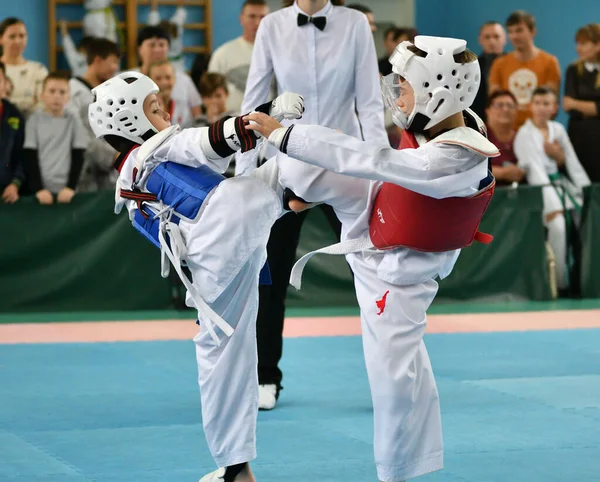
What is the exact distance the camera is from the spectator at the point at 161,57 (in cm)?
941

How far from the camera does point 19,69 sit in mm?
9305

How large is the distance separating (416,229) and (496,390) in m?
2.63

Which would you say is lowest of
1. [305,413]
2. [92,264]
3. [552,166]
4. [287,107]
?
[92,264]

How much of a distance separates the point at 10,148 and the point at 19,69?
1011 mm

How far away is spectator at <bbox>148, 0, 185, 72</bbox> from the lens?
41.6ft

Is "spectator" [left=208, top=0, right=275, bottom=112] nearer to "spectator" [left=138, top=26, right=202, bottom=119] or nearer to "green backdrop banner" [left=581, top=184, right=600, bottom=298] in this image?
"spectator" [left=138, top=26, right=202, bottom=119]

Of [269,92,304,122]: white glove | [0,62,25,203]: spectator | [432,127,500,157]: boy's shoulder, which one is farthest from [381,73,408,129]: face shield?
[0,62,25,203]: spectator

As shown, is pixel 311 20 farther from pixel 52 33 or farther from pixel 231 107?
pixel 52 33

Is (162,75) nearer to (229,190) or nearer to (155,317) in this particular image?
(155,317)

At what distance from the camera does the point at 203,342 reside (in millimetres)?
3742

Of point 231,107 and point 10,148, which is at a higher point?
point 231,107

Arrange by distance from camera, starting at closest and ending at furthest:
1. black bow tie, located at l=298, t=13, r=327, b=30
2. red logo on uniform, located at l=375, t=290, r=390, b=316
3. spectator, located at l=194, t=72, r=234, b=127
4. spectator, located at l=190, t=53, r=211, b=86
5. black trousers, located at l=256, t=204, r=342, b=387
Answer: red logo on uniform, located at l=375, t=290, r=390, b=316 < black trousers, located at l=256, t=204, r=342, b=387 < black bow tie, located at l=298, t=13, r=327, b=30 < spectator, located at l=194, t=72, r=234, b=127 < spectator, located at l=190, t=53, r=211, b=86

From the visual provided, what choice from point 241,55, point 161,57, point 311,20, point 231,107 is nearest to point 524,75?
point 241,55

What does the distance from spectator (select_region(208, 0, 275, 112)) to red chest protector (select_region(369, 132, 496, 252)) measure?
617 cm
